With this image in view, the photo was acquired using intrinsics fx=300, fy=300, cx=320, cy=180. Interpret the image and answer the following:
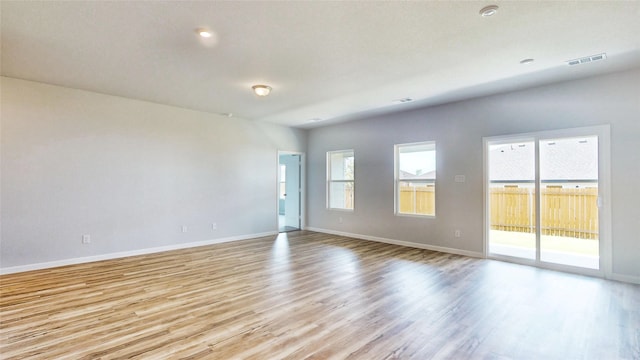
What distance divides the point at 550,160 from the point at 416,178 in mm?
2212

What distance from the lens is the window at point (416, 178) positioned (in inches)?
233

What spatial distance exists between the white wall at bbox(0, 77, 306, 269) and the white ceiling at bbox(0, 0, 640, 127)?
20.2 inches

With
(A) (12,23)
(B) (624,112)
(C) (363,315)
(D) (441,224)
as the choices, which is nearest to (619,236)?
(B) (624,112)

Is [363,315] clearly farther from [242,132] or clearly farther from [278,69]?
[242,132]

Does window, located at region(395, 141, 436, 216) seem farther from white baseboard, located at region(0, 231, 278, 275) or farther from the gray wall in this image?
white baseboard, located at region(0, 231, 278, 275)

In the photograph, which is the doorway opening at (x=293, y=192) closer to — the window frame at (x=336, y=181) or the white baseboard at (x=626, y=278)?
the window frame at (x=336, y=181)

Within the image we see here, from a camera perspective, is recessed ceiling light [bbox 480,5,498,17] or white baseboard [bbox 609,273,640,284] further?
white baseboard [bbox 609,273,640,284]

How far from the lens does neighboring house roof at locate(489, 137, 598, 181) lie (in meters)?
4.25

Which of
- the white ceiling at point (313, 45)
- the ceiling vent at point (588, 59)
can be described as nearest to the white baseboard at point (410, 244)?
the white ceiling at point (313, 45)

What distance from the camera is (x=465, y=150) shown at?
536cm

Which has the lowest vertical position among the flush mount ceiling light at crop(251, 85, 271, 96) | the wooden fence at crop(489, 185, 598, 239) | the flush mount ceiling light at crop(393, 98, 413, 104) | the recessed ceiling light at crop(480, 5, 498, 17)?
the wooden fence at crop(489, 185, 598, 239)

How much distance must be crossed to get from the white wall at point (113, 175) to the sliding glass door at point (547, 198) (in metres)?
4.95

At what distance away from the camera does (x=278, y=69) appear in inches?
152

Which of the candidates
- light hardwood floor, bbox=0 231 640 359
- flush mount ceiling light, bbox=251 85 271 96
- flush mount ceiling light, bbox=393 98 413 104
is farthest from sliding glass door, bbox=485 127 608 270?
→ flush mount ceiling light, bbox=251 85 271 96
